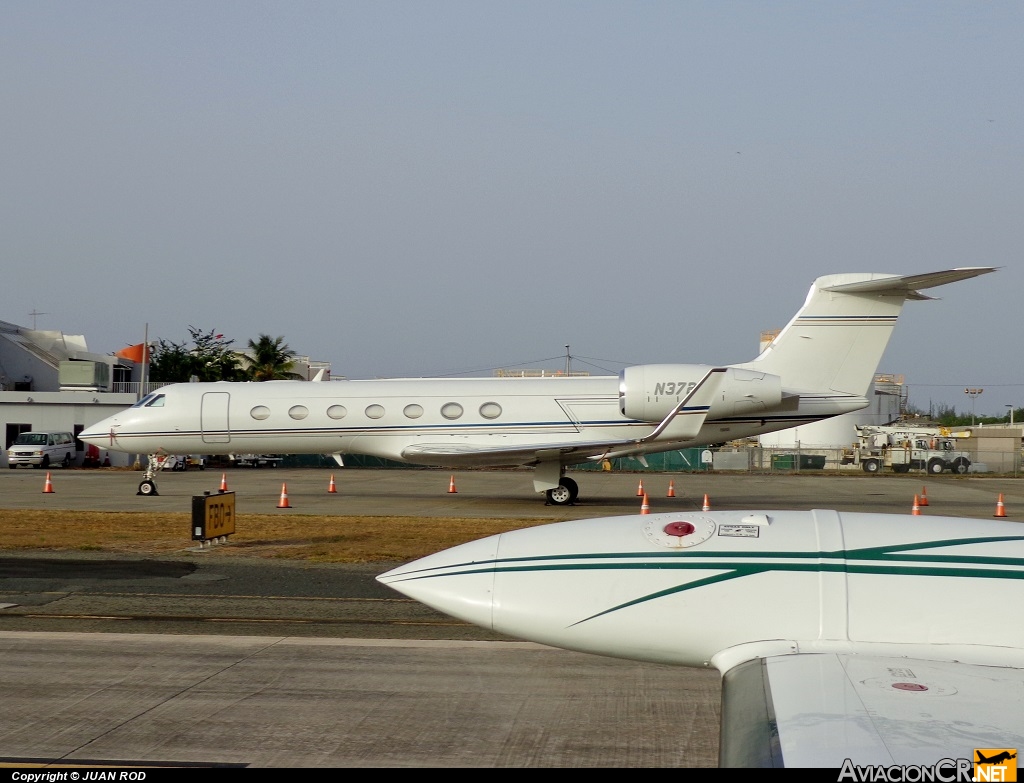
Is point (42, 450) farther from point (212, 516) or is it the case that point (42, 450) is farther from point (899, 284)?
point (899, 284)

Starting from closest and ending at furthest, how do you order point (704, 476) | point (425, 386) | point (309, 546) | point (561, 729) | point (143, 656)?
1. point (561, 729)
2. point (143, 656)
3. point (309, 546)
4. point (425, 386)
5. point (704, 476)

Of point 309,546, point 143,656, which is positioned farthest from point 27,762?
point 309,546

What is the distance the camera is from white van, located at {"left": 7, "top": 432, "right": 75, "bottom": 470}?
4400 cm

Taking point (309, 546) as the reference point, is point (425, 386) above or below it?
above

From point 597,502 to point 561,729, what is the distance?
64.8 feet

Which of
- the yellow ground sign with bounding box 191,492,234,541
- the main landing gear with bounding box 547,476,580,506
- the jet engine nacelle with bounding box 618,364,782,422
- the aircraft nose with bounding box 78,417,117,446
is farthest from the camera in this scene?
the aircraft nose with bounding box 78,417,117,446

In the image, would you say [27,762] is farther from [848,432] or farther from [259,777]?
[848,432]

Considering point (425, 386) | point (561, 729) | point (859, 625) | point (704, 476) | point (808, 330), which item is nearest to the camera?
point (859, 625)

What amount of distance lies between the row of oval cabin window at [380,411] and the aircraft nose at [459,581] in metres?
18.6

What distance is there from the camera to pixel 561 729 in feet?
23.5

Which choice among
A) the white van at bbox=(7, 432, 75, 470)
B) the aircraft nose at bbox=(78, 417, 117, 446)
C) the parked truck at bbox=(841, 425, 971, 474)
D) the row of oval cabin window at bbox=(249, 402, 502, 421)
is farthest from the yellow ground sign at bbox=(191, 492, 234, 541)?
the parked truck at bbox=(841, 425, 971, 474)

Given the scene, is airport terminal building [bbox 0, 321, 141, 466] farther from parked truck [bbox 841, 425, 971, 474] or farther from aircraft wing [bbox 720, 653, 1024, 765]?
aircraft wing [bbox 720, 653, 1024, 765]

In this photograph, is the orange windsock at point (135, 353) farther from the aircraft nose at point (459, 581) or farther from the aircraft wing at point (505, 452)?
the aircraft nose at point (459, 581)

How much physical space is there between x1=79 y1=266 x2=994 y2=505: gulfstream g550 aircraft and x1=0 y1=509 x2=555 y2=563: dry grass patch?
3.78 m
